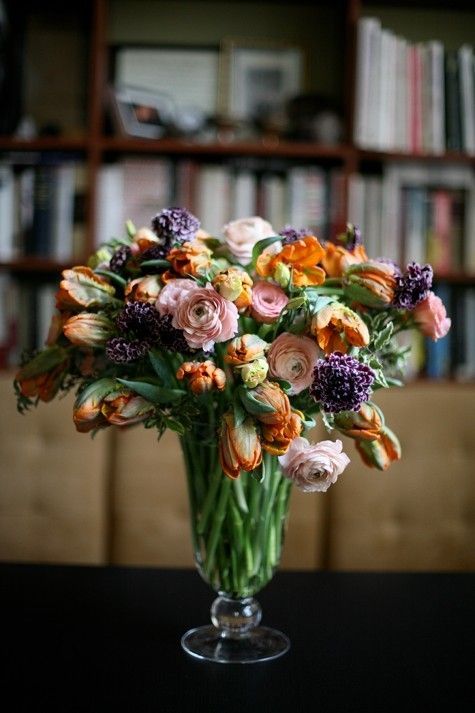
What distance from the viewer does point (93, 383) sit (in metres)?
0.84

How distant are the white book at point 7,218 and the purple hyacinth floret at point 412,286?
1.47 m

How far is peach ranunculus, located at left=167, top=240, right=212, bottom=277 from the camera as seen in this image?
82 cm

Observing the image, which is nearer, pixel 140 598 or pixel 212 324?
pixel 212 324

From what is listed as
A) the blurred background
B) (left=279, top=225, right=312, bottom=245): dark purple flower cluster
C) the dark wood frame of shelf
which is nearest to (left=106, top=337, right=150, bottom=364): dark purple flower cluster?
(left=279, top=225, right=312, bottom=245): dark purple flower cluster

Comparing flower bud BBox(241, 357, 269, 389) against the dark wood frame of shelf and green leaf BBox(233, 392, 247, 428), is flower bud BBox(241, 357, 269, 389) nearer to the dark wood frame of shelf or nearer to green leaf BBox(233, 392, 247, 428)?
green leaf BBox(233, 392, 247, 428)

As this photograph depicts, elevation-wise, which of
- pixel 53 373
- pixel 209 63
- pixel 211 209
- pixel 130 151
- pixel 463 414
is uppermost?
pixel 209 63

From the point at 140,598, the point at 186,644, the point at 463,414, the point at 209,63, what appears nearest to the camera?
the point at 186,644

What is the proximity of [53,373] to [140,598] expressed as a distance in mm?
385

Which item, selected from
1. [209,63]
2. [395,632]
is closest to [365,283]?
[395,632]

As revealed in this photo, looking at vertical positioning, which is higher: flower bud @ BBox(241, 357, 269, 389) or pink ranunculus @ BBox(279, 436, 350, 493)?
flower bud @ BBox(241, 357, 269, 389)

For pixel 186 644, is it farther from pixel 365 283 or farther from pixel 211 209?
pixel 211 209

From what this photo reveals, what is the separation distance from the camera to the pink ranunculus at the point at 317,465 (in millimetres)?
783

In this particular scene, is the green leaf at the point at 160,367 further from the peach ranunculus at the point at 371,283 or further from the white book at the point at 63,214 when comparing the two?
the white book at the point at 63,214

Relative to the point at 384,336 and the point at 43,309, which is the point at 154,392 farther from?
the point at 43,309
